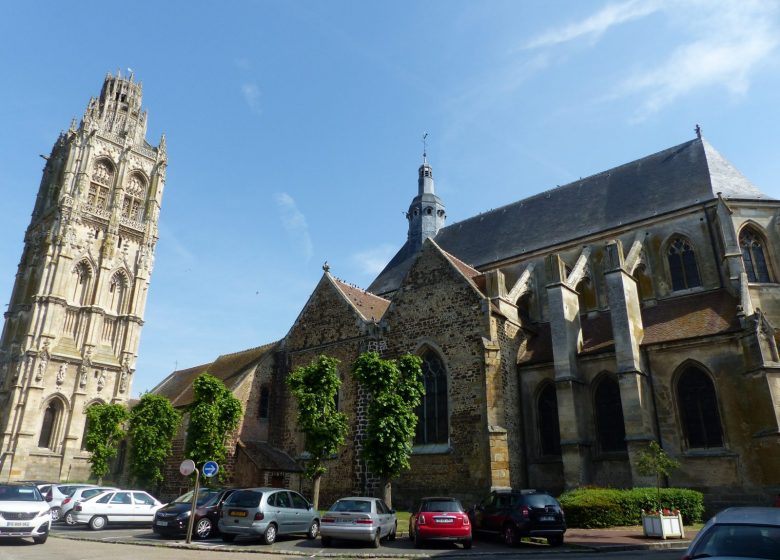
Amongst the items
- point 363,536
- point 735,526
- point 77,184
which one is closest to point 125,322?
point 77,184

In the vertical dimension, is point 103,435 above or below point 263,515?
above

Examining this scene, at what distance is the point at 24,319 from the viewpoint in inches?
1545

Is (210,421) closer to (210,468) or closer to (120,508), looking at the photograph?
(120,508)

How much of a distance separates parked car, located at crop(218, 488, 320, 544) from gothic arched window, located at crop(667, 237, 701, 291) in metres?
18.0

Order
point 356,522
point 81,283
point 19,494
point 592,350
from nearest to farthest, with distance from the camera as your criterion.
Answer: point 356,522, point 19,494, point 592,350, point 81,283

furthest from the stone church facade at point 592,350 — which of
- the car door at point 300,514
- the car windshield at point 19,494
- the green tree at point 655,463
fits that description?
the car windshield at point 19,494

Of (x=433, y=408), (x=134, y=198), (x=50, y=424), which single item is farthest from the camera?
(x=134, y=198)

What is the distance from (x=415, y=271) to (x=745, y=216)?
13.9 metres

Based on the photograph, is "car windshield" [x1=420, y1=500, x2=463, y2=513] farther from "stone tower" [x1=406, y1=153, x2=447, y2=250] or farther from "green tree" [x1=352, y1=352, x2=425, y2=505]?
"stone tower" [x1=406, y1=153, x2=447, y2=250]

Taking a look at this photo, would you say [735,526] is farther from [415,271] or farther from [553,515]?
[415,271]

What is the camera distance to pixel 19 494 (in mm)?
13609

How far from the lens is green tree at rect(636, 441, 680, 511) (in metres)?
16.8

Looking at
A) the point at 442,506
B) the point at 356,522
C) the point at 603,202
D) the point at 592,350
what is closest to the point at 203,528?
the point at 356,522

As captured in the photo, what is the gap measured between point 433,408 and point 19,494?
13305 mm
